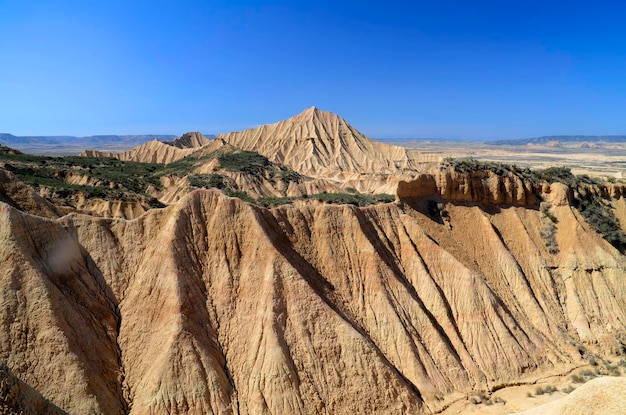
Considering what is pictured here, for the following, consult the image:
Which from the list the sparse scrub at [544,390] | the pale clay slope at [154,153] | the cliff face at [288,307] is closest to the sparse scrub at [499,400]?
the cliff face at [288,307]

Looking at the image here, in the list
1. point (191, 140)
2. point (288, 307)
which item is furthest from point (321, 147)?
point (288, 307)

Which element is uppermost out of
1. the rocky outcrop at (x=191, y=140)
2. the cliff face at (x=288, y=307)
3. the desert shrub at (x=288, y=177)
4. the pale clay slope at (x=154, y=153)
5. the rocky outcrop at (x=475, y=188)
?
the rocky outcrop at (x=191, y=140)

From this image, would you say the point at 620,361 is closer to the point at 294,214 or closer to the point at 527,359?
the point at 527,359

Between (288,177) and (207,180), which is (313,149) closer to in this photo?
(288,177)

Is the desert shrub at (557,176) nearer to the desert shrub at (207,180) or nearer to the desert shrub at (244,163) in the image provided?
the desert shrub at (207,180)

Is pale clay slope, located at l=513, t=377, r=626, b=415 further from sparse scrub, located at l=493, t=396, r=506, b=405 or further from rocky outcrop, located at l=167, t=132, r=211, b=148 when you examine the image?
rocky outcrop, located at l=167, t=132, r=211, b=148

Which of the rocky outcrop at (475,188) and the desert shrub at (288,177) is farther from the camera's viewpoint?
the desert shrub at (288,177)

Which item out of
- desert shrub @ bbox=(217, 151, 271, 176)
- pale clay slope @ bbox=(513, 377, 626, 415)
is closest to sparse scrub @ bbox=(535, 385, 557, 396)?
pale clay slope @ bbox=(513, 377, 626, 415)
